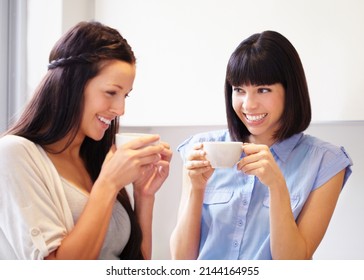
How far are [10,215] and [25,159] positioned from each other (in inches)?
3.6

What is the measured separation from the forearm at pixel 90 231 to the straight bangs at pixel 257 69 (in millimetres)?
412

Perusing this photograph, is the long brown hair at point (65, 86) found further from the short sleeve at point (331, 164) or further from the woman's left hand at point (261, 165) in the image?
the short sleeve at point (331, 164)

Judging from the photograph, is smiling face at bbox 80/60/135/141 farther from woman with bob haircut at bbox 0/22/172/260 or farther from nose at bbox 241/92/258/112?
nose at bbox 241/92/258/112

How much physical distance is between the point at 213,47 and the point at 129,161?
68 cm

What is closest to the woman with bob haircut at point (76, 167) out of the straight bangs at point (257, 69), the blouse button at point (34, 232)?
the blouse button at point (34, 232)

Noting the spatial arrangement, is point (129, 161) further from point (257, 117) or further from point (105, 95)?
point (257, 117)

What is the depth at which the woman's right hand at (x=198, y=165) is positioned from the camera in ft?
2.97

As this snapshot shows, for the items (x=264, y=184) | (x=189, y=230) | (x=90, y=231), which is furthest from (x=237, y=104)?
(x=90, y=231)

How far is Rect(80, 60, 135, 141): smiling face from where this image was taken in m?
0.86

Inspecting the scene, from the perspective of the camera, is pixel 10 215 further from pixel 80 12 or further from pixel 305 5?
pixel 80 12

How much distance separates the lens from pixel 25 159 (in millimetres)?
774

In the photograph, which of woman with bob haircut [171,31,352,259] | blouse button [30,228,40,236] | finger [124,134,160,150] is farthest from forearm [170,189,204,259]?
blouse button [30,228,40,236]

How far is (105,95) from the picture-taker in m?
0.87

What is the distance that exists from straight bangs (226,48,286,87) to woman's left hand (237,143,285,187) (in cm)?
19
